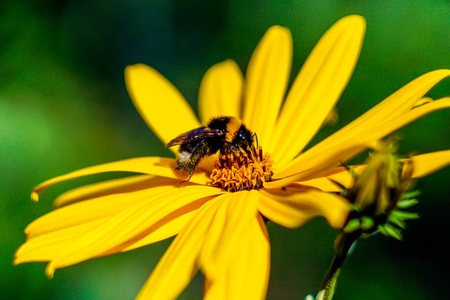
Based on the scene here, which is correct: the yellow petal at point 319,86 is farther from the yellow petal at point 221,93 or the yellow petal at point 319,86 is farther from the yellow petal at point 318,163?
the yellow petal at point 221,93

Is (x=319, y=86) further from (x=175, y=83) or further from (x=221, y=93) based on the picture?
(x=175, y=83)

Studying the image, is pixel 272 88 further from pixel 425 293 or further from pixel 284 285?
pixel 284 285

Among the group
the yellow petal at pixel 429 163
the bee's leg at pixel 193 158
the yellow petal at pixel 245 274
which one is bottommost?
the yellow petal at pixel 429 163

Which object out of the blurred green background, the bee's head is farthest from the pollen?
the blurred green background

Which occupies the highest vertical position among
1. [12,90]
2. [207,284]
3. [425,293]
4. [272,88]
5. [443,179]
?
[12,90]

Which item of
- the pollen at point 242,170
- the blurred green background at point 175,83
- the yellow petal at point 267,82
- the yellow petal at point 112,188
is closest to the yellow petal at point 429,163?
the pollen at point 242,170

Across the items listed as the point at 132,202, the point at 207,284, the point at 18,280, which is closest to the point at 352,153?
the point at 207,284
